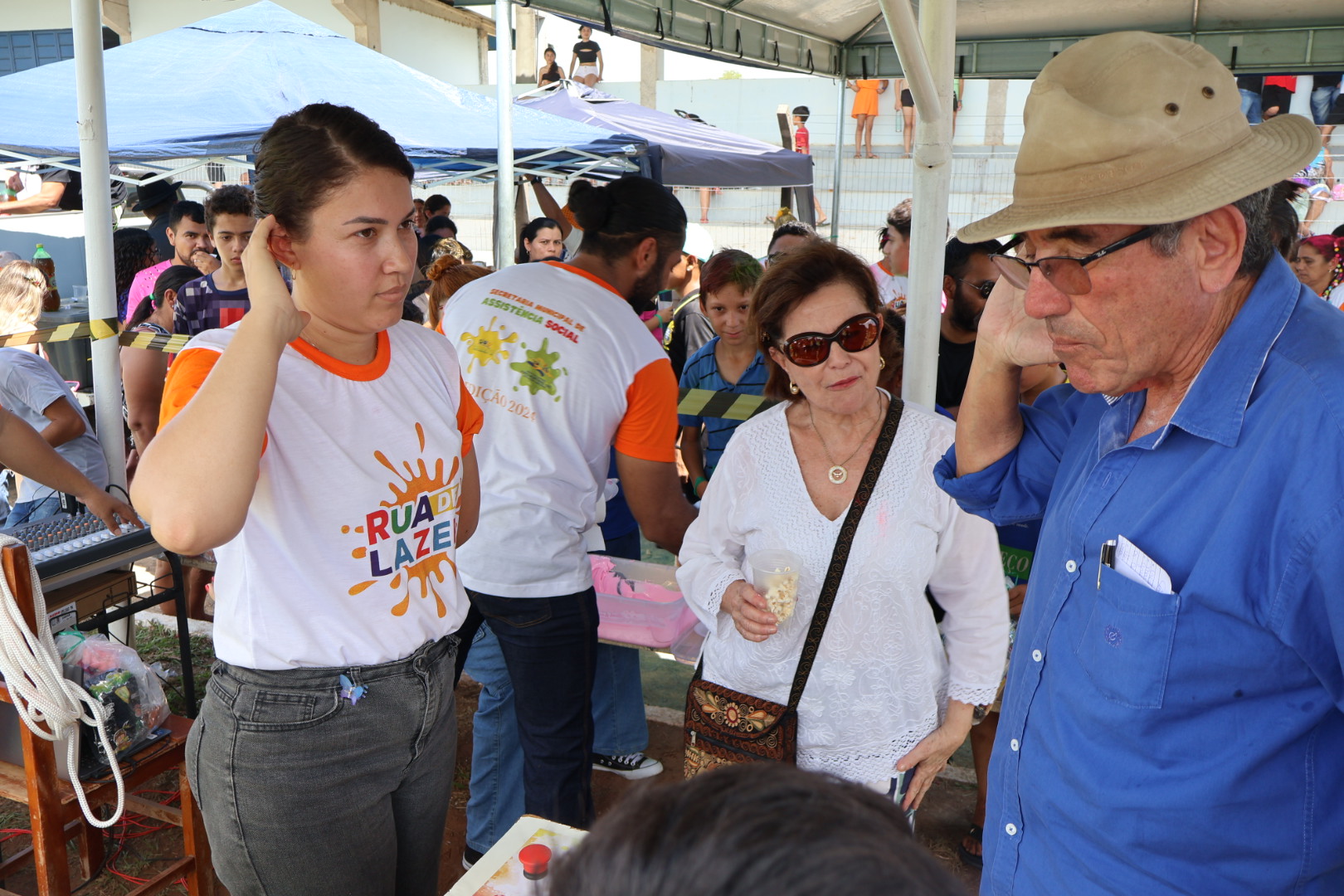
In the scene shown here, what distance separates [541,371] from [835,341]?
893 millimetres

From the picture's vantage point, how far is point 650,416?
278 centimetres

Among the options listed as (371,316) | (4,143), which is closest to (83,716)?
(371,316)

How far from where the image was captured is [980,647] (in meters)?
2.17

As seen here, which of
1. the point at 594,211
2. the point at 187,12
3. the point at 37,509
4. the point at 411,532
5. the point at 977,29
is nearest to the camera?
the point at 411,532

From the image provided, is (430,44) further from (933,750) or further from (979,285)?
(933,750)

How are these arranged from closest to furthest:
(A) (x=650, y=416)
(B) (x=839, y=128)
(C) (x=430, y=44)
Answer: (A) (x=650, y=416) < (B) (x=839, y=128) < (C) (x=430, y=44)

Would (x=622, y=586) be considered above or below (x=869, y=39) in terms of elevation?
below

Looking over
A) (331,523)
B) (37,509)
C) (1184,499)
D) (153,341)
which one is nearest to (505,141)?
(153,341)

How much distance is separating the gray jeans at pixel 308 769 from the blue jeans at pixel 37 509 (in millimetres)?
3034

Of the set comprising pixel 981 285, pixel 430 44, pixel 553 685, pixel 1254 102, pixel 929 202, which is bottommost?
pixel 553 685

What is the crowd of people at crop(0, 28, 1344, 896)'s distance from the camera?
115 centimetres

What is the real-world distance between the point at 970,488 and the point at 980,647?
2.04ft

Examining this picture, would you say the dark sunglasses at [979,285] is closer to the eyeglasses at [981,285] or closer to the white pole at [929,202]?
the eyeglasses at [981,285]

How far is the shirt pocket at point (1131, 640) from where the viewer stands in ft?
3.93
